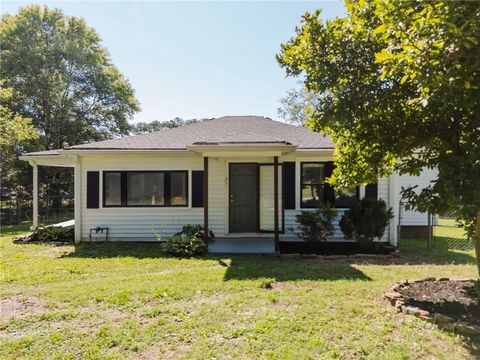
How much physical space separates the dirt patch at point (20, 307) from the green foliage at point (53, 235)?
5030mm

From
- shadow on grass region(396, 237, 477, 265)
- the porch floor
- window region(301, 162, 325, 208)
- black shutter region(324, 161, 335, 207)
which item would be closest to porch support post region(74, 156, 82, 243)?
the porch floor

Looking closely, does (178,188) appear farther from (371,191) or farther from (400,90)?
(400,90)

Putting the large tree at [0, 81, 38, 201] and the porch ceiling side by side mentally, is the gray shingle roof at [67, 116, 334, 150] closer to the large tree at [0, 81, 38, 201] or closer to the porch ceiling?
the porch ceiling

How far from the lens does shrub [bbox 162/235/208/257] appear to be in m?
7.57

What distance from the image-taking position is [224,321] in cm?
380

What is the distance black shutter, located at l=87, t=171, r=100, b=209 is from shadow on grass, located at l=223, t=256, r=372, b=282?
4876mm

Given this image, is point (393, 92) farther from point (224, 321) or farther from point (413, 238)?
point (413, 238)

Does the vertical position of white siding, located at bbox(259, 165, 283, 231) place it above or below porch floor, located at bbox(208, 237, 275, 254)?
above

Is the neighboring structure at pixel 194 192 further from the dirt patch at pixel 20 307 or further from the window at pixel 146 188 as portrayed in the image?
the dirt patch at pixel 20 307

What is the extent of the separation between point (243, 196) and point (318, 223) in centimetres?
251

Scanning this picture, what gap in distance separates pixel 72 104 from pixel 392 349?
951 inches

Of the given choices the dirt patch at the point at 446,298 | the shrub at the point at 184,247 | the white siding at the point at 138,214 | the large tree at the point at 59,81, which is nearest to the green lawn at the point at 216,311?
the dirt patch at the point at 446,298

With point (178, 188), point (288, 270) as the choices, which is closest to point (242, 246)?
point (288, 270)

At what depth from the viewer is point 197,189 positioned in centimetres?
935
